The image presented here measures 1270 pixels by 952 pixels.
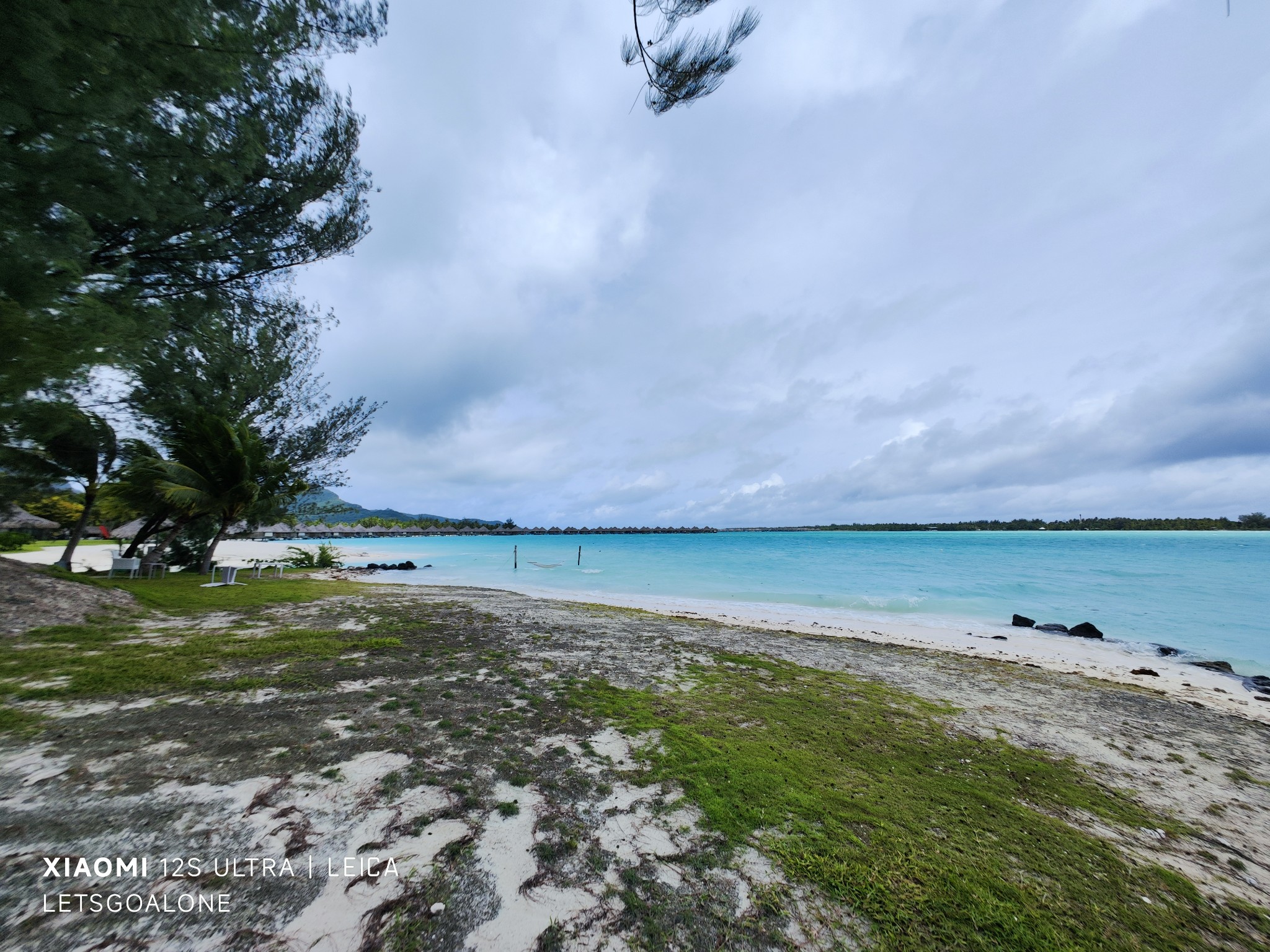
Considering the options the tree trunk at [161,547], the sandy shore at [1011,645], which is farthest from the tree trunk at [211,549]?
the sandy shore at [1011,645]

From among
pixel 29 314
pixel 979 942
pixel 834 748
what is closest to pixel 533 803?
pixel 979 942

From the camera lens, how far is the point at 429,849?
8.18 feet

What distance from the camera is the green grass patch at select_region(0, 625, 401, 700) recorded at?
4312 millimetres

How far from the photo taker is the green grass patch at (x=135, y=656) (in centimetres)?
431

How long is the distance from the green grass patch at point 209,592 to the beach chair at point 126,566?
0.72 m

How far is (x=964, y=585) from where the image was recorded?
2506 cm

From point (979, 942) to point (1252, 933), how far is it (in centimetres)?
173

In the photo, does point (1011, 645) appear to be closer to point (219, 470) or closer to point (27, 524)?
point (219, 470)

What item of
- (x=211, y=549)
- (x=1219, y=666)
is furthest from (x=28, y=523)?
(x=1219, y=666)

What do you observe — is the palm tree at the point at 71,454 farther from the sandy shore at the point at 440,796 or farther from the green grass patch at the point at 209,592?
the sandy shore at the point at 440,796

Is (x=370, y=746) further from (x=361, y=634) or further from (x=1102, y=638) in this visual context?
(x=1102, y=638)

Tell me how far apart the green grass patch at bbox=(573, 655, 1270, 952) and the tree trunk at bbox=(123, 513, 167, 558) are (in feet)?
58.0

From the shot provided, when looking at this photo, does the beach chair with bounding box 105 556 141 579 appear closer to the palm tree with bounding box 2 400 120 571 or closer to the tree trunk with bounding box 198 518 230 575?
the palm tree with bounding box 2 400 120 571

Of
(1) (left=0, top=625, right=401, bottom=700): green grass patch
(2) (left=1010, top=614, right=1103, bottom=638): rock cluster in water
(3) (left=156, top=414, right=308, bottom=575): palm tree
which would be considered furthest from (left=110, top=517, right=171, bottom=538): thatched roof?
(2) (left=1010, top=614, right=1103, bottom=638): rock cluster in water
